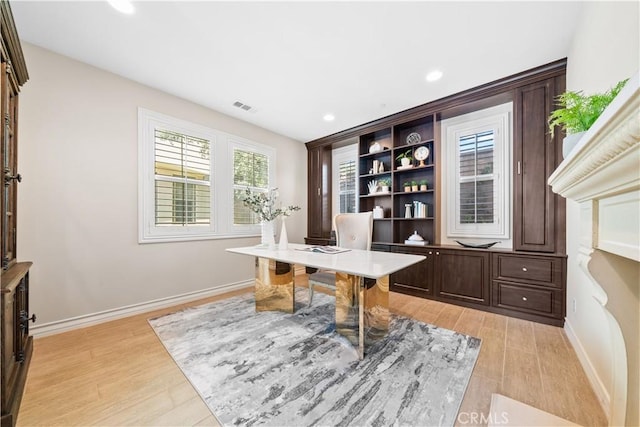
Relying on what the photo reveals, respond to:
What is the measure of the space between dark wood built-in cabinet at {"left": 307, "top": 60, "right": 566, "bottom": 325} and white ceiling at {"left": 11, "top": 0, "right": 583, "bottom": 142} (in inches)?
10.5

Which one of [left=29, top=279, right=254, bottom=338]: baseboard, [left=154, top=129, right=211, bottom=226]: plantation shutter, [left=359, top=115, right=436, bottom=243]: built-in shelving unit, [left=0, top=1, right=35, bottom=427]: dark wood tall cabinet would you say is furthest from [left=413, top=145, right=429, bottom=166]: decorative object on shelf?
[left=0, top=1, right=35, bottom=427]: dark wood tall cabinet

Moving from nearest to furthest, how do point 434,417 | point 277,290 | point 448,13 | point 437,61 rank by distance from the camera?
point 434,417 → point 448,13 → point 437,61 → point 277,290

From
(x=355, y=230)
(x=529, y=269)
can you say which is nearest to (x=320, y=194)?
(x=355, y=230)

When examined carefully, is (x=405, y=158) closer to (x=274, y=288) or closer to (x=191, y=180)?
(x=274, y=288)

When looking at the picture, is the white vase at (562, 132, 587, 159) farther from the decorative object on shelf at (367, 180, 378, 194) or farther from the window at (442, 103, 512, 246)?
the decorative object on shelf at (367, 180, 378, 194)

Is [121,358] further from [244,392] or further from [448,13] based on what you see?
[448,13]

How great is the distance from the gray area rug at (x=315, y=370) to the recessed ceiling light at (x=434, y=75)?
8.49 ft

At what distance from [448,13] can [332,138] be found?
108 inches

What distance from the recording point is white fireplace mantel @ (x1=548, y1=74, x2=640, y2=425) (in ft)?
1.97

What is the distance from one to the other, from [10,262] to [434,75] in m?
3.85

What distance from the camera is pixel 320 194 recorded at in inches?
189

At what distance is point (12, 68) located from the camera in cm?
161

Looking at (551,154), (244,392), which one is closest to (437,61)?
(551,154)

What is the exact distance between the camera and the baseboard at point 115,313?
2238 mm
